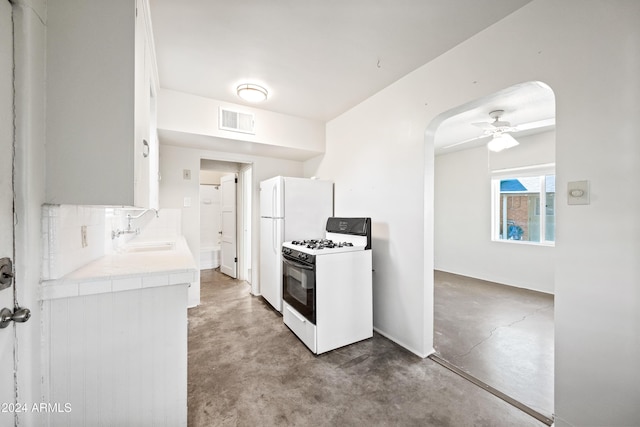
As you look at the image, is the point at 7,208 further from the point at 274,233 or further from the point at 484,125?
the point at 484,125

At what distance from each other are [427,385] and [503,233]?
3910 millimetres

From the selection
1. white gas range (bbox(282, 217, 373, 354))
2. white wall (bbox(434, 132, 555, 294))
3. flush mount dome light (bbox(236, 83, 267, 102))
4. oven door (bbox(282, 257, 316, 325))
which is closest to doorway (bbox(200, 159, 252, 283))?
flush mount dome light (bbox(236, 83, 267, 102))

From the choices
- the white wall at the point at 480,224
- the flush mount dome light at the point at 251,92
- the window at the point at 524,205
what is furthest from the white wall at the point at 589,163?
the window at the point at 524,205

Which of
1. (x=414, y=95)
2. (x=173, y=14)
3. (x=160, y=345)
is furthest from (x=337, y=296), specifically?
(x=173, y=14)

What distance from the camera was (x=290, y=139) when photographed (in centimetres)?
339

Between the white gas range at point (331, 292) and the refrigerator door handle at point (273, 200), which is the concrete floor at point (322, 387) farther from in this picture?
the refrigerator door handle at point (273, 200)

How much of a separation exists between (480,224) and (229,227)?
16.1 ft

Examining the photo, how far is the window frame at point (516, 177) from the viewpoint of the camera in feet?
13.3

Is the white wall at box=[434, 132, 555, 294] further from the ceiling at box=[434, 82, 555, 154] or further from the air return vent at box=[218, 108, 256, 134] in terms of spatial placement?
the air return vent at box=[218, 108, 256, 134]

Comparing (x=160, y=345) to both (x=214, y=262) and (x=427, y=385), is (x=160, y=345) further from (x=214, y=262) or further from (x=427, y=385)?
(x=214, y=262)

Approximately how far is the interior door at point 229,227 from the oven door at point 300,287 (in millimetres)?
2250

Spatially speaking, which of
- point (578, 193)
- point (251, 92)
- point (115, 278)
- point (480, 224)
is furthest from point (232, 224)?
point (480, 224)

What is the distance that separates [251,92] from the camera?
2.63 m

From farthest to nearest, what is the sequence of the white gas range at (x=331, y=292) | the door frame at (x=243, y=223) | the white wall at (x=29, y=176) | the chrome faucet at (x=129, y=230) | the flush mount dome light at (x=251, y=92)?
the door frame at (x=243, y=223) < the flush mount dome light at (x=251, y=92) < the white gas range at (x=331, y=292) < the chrome faucet at (x=129, y=230) < the white wall at (x=29, y=176)
